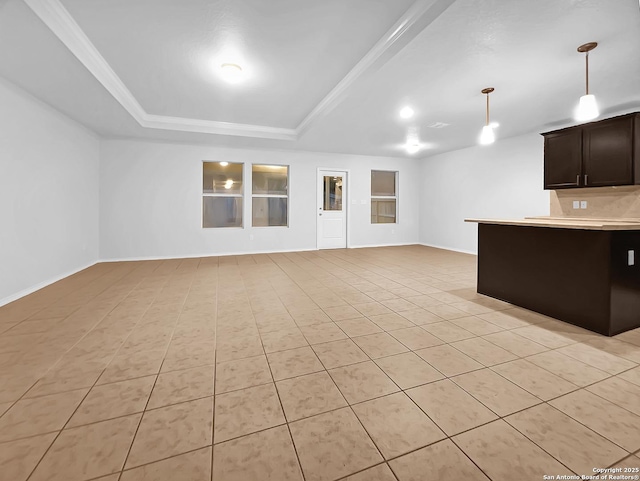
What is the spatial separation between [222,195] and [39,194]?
10.7 feet

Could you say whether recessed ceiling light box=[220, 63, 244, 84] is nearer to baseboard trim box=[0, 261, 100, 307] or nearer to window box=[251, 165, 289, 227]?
window box=[251, 165, 289, 227]

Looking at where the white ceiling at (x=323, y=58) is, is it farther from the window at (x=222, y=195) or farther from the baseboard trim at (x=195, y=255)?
the baseboard trim at (x=195, y=255)

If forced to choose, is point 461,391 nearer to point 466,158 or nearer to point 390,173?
point 466,158

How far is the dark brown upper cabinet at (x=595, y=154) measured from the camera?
3889 millimetres

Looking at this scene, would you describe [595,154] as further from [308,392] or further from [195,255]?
[195,255]

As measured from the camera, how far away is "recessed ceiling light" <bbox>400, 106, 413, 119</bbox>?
14.6ft

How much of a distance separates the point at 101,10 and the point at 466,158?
7135 millimetres

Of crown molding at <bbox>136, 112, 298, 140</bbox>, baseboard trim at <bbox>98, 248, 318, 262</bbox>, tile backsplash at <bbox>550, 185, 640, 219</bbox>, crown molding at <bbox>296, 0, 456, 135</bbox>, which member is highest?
crown molding at <bbox>136, 112, 298, 140</bbox>

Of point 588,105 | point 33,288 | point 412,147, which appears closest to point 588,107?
point 588,105

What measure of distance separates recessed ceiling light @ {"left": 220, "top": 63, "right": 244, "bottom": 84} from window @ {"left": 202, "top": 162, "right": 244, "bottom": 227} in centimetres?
329

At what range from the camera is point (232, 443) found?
4.39 ft

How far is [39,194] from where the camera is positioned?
3959mm

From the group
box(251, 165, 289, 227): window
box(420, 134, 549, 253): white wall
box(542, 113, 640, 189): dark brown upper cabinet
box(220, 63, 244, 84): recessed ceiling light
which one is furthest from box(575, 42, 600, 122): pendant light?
box(251, 165, 289, 227): window

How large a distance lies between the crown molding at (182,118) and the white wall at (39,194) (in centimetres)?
106
